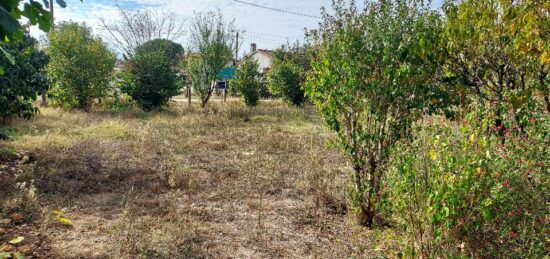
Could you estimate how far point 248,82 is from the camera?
51.3 feet

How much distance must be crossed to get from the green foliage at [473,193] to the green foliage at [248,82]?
13426 mm

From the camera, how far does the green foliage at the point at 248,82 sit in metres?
15.7

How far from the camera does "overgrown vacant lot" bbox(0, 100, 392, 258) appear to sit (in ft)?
10.7

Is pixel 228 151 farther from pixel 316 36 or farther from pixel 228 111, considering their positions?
pixel 228 111

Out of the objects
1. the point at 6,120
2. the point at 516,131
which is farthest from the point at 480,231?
the point at 6,120

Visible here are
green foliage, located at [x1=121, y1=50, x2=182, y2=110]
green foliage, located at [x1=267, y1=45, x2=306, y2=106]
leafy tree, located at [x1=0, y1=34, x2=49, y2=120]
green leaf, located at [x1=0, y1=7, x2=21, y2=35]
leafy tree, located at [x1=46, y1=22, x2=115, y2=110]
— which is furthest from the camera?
green foliage, located at [x1=267, y1=45, x2=306, y2=106]

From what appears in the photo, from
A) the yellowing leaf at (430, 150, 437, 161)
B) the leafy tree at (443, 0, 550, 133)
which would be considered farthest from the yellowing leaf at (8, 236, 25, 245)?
the leafy tree at (443, 0, 550, 133)

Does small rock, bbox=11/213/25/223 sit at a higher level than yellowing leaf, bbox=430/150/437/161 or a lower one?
lower

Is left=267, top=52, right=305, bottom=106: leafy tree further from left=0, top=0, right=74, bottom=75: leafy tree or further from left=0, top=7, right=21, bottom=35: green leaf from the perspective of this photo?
left=0, top=7, right=21, bottom=35: green leaf

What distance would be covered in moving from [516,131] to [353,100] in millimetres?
1382

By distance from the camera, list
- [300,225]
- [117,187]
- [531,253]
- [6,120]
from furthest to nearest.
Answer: [6,120]
[117,187]
[300,225]
[531,253]

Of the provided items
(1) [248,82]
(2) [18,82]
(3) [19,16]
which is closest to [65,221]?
(3) [19,16]

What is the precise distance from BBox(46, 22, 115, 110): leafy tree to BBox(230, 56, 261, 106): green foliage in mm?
5506

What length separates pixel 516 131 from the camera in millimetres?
2857
